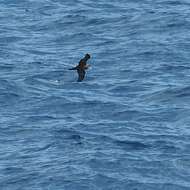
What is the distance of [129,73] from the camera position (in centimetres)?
4853

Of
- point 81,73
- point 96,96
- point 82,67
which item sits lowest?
point 96,96

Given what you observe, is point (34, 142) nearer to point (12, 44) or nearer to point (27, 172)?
point (27, 172)

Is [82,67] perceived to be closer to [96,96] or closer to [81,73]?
[81,73]

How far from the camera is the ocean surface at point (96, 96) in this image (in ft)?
116

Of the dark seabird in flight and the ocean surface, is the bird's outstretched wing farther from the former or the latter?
the ocean surface

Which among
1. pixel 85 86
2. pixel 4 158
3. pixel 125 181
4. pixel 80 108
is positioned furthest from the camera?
pixel 85 86

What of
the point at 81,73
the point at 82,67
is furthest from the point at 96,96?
the point at 82,67

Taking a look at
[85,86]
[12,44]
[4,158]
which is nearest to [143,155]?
[4,158]

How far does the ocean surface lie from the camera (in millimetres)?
35312

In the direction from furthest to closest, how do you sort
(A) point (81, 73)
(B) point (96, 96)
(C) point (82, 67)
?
(A) point (81, 73) → (B) point (96, 96) → (C) point (82, 67)

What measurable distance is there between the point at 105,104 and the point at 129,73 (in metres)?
5.61

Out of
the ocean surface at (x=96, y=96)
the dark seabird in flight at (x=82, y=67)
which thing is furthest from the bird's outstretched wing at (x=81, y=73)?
the ocean surface at (x=96, y=96)

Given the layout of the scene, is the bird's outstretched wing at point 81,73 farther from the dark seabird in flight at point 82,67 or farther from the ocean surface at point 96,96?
the ocean surface at point 96,96

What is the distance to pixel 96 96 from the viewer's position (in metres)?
44.6
